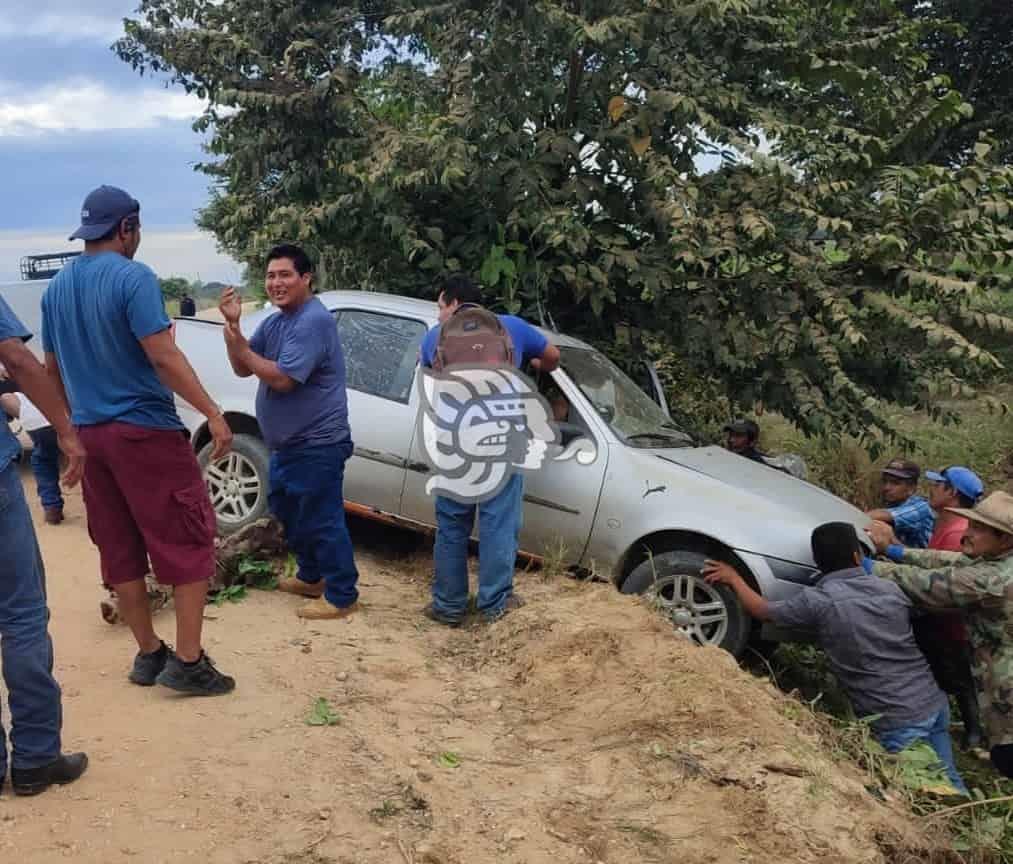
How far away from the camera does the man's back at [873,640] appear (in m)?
4.20

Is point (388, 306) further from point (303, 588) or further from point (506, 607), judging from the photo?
point (506, 607)

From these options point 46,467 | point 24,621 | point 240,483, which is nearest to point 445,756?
point 24,621

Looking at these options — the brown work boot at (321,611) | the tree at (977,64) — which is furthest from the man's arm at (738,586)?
the tree at (977,64)

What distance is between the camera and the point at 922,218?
5711 millimetres

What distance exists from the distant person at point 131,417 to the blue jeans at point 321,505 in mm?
891

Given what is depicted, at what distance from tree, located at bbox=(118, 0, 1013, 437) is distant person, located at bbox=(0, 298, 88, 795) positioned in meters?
3.48

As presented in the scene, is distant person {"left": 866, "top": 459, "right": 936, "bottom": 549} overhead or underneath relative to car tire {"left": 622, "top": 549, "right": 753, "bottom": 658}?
overhead

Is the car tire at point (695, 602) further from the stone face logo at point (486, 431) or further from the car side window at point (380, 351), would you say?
the car side window at point (380, 351)

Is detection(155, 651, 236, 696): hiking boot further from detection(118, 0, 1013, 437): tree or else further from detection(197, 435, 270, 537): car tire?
detection(118, 0, 1013, 437): tree

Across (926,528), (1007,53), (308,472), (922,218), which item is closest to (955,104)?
(922,218)

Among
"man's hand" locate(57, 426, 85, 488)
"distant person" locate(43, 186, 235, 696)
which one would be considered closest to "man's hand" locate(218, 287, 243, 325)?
"distant person" locate(43, 186, 235, 696)

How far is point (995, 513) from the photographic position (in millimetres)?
4270

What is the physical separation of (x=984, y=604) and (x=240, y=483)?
13.3 ft

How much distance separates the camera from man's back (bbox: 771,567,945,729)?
13.8ft
